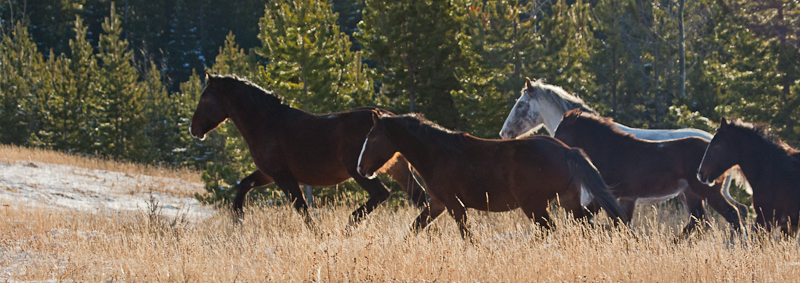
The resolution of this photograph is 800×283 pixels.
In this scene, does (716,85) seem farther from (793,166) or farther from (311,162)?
(311,162)

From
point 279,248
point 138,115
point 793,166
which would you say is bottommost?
point 138,115

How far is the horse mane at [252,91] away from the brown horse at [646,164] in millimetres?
3621

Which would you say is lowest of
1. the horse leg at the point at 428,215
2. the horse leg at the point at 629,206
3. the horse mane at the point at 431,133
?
the horse leg at the point at 629,206

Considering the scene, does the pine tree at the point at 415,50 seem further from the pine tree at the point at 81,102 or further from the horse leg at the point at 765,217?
the pine tree at the point at 81,102

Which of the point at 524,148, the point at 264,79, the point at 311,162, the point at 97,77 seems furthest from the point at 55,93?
the point at 524,148

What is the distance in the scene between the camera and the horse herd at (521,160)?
5289mm

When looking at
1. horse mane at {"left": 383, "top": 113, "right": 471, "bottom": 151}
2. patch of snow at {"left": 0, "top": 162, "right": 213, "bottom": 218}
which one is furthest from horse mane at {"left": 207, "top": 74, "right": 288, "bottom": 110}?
horse mane at {"left": 383, "top": 113, "right": 471, "bottom": 151}

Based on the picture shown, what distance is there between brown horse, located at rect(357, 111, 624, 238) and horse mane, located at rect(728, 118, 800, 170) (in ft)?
5.69

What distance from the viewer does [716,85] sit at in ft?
47.1

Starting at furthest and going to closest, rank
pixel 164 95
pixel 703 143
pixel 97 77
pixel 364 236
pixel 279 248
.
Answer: pixel 164 95, pixel 97 77, pixel 703 143, pixel 364 236, pixel 279 248

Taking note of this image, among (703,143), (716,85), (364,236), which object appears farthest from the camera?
(716,85)

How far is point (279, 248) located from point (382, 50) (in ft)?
32.8

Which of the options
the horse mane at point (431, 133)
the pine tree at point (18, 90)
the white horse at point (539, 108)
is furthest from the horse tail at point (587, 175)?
the pine tree at point (18, 90)

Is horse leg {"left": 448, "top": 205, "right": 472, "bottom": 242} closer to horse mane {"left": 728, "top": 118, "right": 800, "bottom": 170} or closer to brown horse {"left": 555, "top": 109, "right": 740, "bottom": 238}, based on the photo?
brown horse {"left": 555, "top": 109, "right": 740, "bottom": 238}
